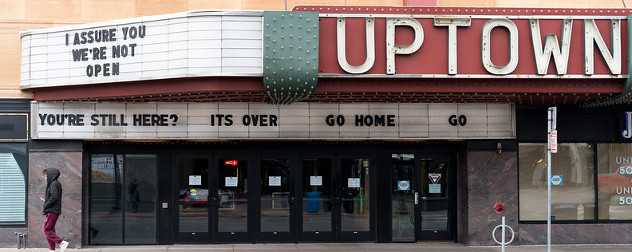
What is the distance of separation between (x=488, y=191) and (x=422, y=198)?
1524mm

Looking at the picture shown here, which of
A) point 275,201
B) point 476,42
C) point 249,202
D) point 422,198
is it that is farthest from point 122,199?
point 476,42

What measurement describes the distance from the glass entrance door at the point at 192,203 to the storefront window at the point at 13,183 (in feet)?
10.9

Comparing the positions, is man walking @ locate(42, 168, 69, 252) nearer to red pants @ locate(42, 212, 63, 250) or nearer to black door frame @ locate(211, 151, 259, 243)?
red pants @ locate(42, 212, 63, 250)

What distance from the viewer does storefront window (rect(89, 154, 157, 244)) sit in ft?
46.3

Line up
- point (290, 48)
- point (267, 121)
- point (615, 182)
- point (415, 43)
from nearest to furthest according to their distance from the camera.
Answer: point (290, 48) < point (415, 43) < point (267, 121) < point (615, 182)

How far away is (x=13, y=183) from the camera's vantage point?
45.0 ft

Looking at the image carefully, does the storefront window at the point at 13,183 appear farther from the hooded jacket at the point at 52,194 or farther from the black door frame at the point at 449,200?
the black door frame at the point at 449,200

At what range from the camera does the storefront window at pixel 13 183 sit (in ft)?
44.8

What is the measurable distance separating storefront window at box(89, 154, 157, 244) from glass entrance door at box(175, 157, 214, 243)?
58cm

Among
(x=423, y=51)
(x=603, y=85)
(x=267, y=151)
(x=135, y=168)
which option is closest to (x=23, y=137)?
(x=135, y=168)

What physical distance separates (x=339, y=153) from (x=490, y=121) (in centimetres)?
350

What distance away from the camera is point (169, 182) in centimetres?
1425

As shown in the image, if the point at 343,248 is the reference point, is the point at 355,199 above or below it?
above

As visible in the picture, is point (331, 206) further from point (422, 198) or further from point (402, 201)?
point (422, 198)
